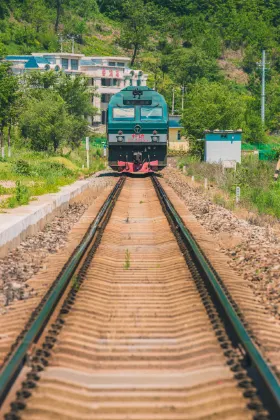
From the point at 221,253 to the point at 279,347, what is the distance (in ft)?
21.0

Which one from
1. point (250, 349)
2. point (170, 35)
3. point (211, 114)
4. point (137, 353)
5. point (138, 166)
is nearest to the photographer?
point (250, 349)

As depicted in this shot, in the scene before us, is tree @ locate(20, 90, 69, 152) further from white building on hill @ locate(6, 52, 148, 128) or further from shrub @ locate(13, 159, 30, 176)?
white building on hill @ locate(6, 52, 148, 128)

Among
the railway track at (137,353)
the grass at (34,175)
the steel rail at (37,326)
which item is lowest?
the railway track at (137,353)

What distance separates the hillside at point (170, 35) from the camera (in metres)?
114

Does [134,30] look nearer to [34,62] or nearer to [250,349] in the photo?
[34,62]

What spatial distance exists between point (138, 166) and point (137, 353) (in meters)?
29.5

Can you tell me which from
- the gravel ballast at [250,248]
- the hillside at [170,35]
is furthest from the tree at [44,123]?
the hillside at [170,35]

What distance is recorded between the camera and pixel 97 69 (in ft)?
338

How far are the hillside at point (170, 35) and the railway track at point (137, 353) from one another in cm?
8676

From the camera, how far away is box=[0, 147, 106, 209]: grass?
2136cm

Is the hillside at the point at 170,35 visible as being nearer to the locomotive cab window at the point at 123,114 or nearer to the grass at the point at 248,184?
the grass at the point at 248,184

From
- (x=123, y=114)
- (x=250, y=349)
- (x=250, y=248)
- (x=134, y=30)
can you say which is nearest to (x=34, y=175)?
(x=123, y=114)

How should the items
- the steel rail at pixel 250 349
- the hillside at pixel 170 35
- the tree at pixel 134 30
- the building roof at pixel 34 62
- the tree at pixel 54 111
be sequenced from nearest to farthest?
the steel rail at pixel 250 349
the tree at pixel 54 111
the building roof at pixel 34 62
the hillside at pixel 170 35
the tree at pixel 134 30

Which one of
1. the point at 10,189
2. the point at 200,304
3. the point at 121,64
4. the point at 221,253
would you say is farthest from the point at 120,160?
the point at 121,64
